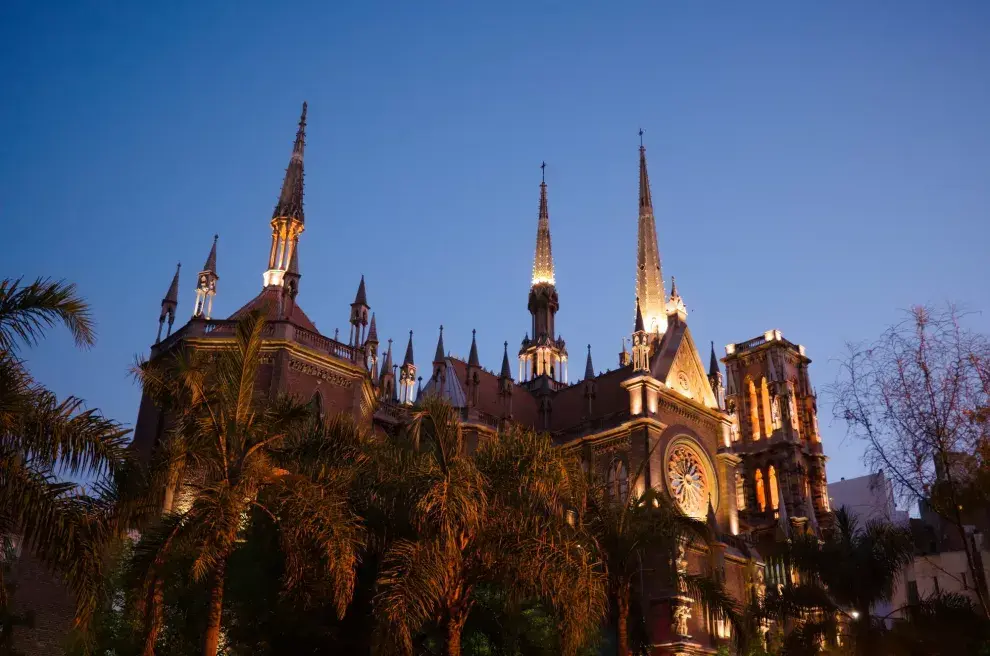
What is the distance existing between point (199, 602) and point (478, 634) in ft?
25.2

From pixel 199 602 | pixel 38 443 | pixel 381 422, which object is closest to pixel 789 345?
pixel 381 422

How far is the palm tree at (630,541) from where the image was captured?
21.7 meters

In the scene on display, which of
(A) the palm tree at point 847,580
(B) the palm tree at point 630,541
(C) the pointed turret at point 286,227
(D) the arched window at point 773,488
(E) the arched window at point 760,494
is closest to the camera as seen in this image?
(B) the palm tree at point 630,541

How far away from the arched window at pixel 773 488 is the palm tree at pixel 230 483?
169ft

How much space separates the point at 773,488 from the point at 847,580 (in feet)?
136

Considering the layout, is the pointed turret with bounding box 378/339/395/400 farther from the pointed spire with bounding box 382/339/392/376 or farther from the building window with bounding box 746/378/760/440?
the building window with bounding box 746/378/760/440

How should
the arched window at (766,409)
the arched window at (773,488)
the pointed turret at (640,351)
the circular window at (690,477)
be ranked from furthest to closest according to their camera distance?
the arched window at (766,409) → the arched window at (773,488) → the pointed turret at (640,351) → the circular window at (690,477)

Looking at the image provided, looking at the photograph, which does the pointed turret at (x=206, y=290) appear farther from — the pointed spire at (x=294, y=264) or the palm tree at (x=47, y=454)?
the palm tree at (x=47, y=454)

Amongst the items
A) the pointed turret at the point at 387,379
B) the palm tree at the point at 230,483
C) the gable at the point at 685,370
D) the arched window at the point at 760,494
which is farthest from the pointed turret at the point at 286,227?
the arched window at the point at 760,494

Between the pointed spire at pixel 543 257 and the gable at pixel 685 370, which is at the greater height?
the pointed spire at pixel 543 257

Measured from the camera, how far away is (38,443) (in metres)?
13.1

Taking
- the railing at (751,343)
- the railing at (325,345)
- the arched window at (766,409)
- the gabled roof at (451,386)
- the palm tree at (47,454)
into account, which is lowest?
the palm tree at (47,454)

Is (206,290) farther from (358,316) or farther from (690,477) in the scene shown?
(690,477)

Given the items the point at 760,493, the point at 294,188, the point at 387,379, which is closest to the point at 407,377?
the point at 387,379
